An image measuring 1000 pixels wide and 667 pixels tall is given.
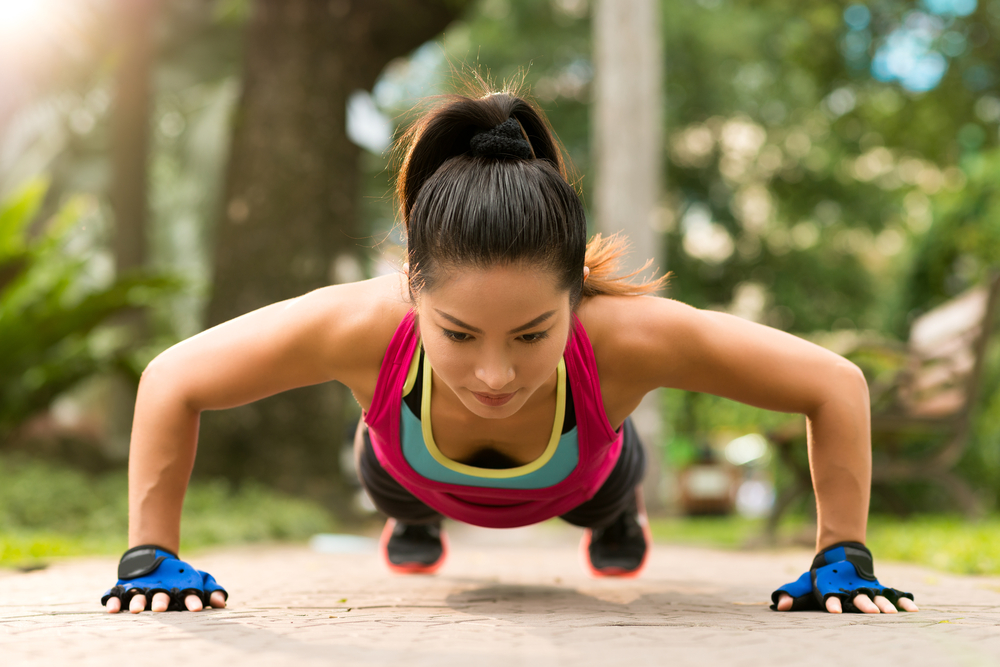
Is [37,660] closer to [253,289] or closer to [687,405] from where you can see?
[253,289]

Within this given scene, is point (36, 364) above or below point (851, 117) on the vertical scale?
below

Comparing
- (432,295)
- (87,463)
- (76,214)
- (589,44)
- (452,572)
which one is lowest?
(452,572)

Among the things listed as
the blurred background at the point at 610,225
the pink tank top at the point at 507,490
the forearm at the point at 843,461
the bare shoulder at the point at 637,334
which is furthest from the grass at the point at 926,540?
the bare shoulder at the point at 637,334

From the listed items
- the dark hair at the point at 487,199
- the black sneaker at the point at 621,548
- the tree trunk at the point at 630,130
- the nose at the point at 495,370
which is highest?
the tree trunk at the point at 630,130

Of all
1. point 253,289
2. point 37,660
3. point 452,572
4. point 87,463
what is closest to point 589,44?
point 253,289

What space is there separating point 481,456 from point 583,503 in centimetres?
59

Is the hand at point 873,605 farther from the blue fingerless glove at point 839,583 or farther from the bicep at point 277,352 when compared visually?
the bicep at point 277,352

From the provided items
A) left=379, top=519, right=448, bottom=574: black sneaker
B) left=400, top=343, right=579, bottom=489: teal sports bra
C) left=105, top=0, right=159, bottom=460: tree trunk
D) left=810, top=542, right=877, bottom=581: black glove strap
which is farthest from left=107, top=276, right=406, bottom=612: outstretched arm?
left=105, top=0, right=159, bottom=460: tree trunk

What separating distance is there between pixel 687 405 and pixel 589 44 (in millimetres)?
6084

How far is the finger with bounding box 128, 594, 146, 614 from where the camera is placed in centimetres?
207

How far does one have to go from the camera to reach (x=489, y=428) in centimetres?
237

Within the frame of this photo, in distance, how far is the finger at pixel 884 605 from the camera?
2088 millimetres

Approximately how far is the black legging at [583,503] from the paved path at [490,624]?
0.78ft

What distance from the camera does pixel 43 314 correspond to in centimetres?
535
